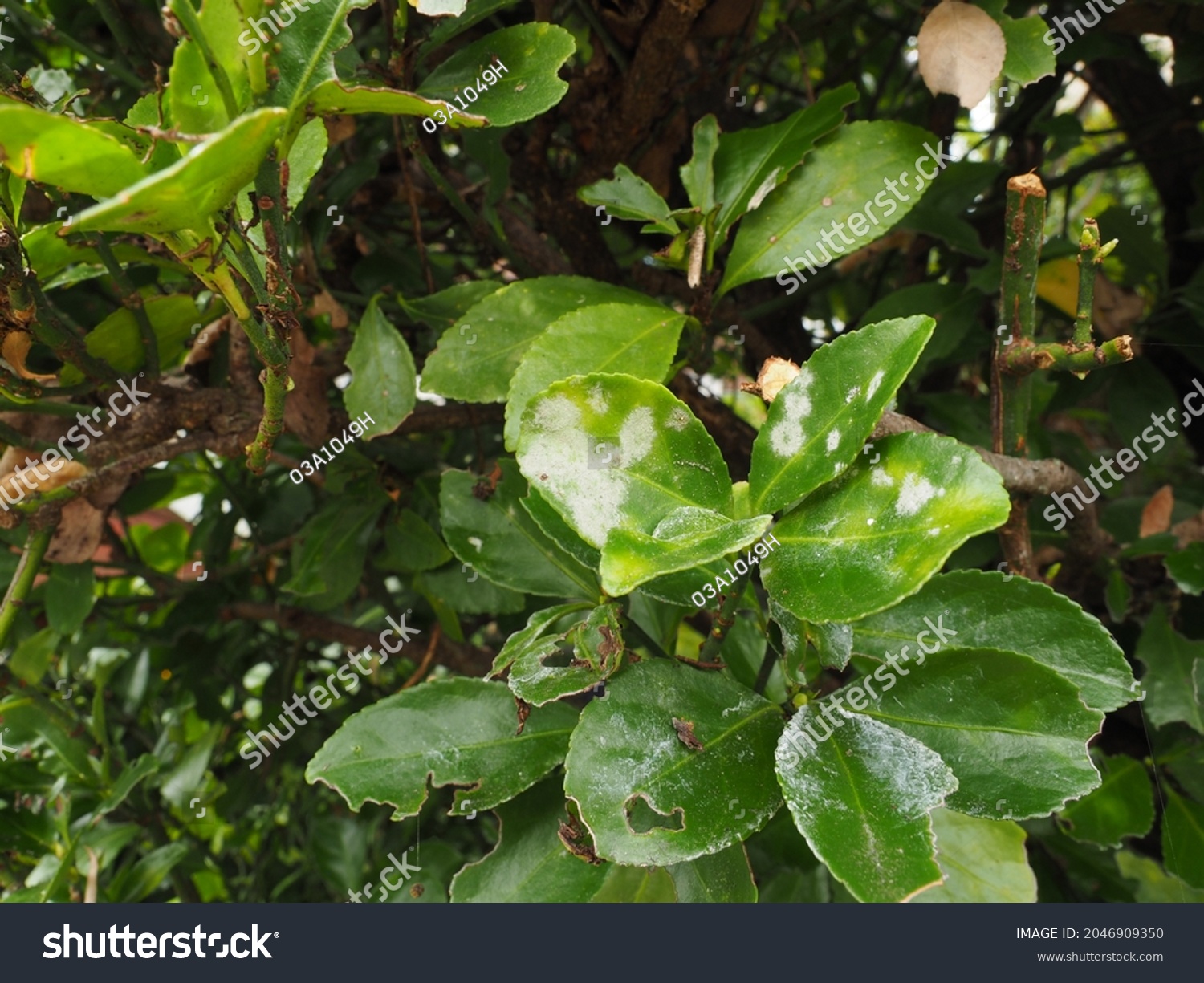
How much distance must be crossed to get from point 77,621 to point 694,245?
0.70 meters

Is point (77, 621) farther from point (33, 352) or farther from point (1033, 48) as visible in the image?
point (1033, 48)

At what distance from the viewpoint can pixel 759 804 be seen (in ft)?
1.70

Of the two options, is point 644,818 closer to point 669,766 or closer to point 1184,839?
point 669,766

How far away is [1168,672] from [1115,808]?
0.13 m

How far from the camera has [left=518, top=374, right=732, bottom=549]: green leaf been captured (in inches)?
20.0

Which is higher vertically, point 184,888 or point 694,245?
point 694,245

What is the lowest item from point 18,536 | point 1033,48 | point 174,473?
point 174,473

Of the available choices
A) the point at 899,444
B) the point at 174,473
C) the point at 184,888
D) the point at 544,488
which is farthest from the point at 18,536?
the point at 899,444

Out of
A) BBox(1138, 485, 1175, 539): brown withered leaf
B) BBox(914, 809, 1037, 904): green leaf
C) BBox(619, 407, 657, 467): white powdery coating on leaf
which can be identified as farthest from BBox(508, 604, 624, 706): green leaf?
BBox(1138, 485, 1175, 539): brown withered leaf

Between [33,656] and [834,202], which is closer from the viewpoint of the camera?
[834,202]

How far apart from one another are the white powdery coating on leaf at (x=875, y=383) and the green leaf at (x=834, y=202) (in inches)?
8.1

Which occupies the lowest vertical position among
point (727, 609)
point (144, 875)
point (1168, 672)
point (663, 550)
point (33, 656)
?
point (144, 875)

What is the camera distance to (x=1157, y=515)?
3.10 ft

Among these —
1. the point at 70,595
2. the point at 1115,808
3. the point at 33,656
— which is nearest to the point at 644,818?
the point at 1115,808
